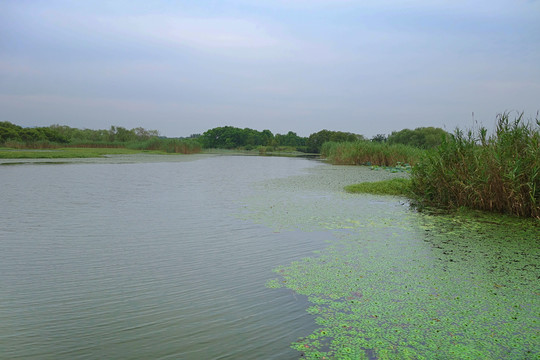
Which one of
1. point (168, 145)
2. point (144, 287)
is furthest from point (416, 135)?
point (144, 287)

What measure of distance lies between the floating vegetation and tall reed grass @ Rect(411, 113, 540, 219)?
64 cm

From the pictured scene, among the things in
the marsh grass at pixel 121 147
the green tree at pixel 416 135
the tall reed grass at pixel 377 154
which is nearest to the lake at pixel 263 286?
the tall reed grass at pixel 377 154

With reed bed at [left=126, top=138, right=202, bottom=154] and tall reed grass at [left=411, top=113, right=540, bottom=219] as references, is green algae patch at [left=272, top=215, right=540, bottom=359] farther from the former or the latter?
reed bed at [left=126, top=138, right=202, bottom=154]

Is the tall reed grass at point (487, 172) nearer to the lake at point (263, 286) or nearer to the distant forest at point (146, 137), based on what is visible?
the lake at point (263, 286)

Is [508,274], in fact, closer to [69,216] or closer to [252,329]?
[252,329]

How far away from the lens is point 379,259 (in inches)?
195

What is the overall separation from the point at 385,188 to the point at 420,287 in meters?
8.39

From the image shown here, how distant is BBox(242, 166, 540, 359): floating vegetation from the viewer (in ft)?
9.14

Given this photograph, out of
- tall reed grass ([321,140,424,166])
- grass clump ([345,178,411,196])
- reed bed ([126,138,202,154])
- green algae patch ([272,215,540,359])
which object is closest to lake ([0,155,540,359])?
green algae patch ([272,215,540,359])

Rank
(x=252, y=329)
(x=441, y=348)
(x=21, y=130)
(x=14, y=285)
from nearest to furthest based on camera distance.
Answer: (x=441, y=348), (x=252, y=329), (x=14, y=285), (x=21, y=130)

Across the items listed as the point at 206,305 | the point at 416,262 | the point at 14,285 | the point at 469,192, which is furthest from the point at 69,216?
the point at 469,192

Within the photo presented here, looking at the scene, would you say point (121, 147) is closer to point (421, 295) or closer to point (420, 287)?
point (420, 287)

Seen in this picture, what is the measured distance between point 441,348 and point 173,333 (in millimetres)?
2013

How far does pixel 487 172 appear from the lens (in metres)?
7.97
